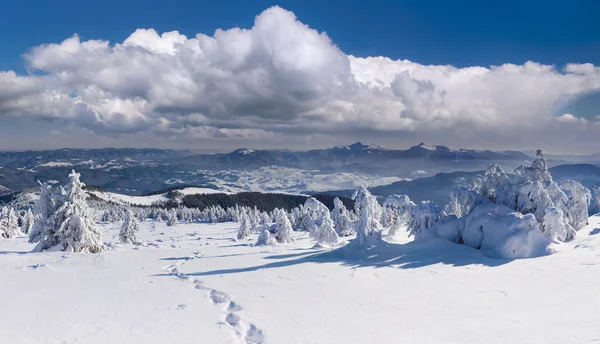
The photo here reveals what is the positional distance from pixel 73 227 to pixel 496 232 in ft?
A: 118

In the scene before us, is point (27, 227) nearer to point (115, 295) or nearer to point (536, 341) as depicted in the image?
point (115, 295)

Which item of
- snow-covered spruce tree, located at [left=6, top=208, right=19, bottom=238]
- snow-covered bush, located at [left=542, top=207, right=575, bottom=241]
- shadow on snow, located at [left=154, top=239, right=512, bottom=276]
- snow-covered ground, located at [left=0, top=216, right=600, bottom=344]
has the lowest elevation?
snow-covered spruce tree, located at [left=6, top=208, right=19, bottom=238]

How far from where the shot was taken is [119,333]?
38.9 ft

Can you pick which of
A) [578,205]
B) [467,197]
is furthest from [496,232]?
[578,205]

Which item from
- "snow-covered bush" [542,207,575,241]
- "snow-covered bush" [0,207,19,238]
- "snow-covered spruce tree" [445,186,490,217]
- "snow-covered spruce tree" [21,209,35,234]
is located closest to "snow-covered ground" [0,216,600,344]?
"snow-covered bush" [542,207,575,241]

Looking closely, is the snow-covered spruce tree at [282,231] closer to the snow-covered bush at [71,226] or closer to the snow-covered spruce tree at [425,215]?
the snow-covered spruce tree at [425,215]

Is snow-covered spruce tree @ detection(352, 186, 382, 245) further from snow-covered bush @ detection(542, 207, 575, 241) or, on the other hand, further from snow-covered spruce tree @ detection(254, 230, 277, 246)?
snow-covered spruce tree @ detection(254, 230, 277, 246)

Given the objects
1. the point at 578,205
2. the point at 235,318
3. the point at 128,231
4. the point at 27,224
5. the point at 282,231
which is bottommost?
the point at 27,224

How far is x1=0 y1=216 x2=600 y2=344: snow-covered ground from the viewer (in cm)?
1218

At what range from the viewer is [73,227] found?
31.0 metres

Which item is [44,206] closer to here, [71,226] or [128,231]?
[71,226]

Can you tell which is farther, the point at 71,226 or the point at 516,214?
the point at 71,226

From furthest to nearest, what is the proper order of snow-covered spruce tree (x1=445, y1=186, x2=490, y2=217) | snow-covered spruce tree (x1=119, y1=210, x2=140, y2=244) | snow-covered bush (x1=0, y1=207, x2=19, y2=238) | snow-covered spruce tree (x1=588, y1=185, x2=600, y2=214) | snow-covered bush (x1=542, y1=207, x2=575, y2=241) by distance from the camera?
snow-covered bush (x1=0, y1=207, x2=19, y2=238)
snow-covered spruce tree (x1=119, y1=210, x2=140, y2=244)
snow-covered spruce tree (x1=588, y1=185, x2=600, y2=214)
snow-covered spruce tree (x1=445, y1=186, x2=490, y2=217)
snow-covered bush (x1=542, y1=207, x2=575, y2=241)

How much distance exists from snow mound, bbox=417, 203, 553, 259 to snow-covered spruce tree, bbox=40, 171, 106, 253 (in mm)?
30055
